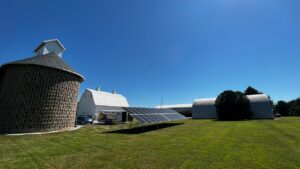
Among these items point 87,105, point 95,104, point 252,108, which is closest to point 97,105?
point 95,104

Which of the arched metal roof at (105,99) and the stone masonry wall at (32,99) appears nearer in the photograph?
the stone masonry wall at (32,99)

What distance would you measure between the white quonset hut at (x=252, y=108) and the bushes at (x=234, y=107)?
205cm

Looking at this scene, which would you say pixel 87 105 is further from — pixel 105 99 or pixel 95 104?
pixel 105 99

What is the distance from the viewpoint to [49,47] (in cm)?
2864

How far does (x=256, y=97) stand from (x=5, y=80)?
163ft

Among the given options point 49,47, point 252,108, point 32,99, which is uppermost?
point 49,47

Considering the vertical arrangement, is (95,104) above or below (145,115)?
above

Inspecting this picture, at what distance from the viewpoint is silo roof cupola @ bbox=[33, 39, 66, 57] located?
92.2 feet

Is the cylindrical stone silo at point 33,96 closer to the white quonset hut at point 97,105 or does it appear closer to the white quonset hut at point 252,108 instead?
the white quonset hut at point 97,105

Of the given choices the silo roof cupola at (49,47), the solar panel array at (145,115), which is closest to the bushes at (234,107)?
the solar panel array at (145,115)

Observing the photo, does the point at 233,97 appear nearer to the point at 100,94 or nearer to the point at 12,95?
the point at 100,94

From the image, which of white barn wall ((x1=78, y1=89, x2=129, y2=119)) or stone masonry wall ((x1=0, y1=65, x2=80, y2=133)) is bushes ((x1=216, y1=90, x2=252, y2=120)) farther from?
stone masonry wall ((x1=0, y1=65, x2=80, y2=133))

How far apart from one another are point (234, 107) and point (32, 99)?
38.9 m

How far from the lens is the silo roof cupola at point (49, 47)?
28094 millimetres
